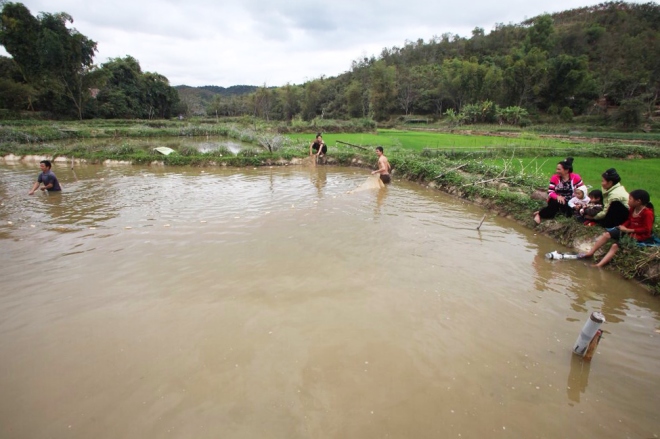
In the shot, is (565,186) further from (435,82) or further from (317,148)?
(435,82)

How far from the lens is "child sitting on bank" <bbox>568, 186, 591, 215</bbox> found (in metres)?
6.82

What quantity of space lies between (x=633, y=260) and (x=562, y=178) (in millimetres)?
2348

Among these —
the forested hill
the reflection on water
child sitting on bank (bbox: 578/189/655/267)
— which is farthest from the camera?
the forested hill

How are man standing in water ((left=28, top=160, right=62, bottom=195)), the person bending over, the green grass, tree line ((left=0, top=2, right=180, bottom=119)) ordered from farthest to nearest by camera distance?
Result: 1. tree line ((left=0, top=2, right=180, bottom=119))
2. the person bending over
3. the green grass
4. man standing in water ((left=28, top=160, right=62, bottom=195))

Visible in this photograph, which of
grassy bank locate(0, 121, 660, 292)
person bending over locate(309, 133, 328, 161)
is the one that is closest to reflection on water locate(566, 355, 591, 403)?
grassy bank locate(0, 121, 660, 292)

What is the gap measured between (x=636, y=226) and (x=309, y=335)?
5993mm

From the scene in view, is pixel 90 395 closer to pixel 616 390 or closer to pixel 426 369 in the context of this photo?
pixel 426 369

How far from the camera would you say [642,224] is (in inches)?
216

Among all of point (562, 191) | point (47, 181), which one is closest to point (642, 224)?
point (562, 191)

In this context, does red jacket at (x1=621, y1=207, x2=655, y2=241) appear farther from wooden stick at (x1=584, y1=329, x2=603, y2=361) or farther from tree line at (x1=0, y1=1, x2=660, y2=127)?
tree line at (x1=0, y1=1, x2=660, y2=127)

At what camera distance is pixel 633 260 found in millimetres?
5406

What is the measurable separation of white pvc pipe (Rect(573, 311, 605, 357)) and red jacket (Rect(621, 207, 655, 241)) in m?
3.49

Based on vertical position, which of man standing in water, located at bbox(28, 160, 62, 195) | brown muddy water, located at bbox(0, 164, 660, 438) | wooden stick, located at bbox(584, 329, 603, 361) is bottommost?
brown muddy water, located at bbox(0, 164, 660, 438)

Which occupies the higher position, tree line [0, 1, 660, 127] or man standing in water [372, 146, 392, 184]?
tree line [0, 1, 660, 127]
